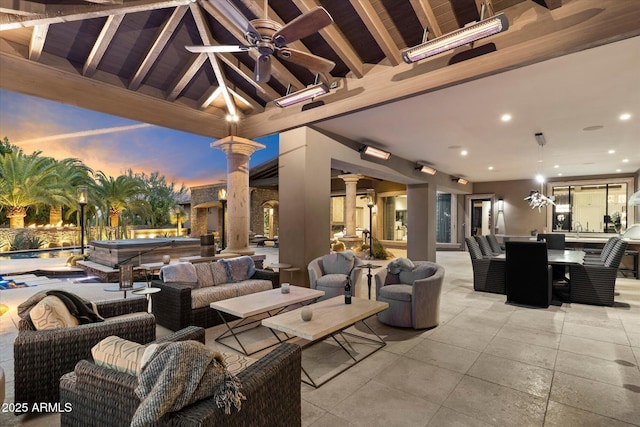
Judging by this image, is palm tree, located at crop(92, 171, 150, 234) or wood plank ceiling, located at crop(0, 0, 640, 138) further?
palm tree, located at crop(92, 171, 150, 234)

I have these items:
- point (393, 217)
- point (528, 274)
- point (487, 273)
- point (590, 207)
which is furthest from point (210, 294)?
point (590, 207)

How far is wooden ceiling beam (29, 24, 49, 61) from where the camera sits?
10.9 ft

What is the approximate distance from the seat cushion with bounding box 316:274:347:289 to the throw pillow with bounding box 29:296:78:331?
290 centimetres

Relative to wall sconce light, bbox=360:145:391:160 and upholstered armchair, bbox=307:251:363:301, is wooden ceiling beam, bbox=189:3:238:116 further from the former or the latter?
upholstered armchair, bbox=307:251:363:301

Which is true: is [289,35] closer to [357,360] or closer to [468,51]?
[468,51]

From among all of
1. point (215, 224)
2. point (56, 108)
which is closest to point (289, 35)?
point (215, 224)

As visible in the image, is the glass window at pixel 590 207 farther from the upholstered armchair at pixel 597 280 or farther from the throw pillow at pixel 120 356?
the throw pillow at pixel 120 356

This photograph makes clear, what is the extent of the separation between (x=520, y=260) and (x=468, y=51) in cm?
331

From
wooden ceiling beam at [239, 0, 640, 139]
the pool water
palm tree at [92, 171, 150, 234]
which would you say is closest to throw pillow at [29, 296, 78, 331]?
wooden ceiling beam at [239, 0, 640, 139]

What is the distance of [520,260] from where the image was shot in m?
4.89

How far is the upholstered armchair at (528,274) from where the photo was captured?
15.6ft

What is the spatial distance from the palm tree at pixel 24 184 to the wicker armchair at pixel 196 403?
13562mm

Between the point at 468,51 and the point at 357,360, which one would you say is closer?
the point at 357,360

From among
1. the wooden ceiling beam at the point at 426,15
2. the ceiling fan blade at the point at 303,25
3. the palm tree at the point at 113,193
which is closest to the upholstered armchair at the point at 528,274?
the wooden ceiling beam at the point at 426,15
